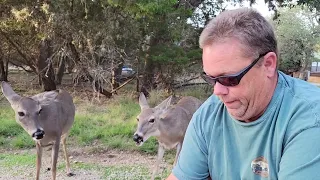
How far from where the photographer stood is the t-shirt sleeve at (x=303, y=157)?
1507 millimetres

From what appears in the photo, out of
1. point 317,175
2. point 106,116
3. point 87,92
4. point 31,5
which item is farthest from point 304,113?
point 87,92

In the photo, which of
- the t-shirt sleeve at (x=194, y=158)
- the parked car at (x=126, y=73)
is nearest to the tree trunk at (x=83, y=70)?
the parked car at (x=126, y=73)

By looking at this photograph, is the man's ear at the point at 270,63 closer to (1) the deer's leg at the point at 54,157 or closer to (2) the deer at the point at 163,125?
(2) the deer at the point at 163,125

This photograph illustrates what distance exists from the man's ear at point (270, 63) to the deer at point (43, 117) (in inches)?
171

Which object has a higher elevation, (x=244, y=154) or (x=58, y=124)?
(x=244, y=154)

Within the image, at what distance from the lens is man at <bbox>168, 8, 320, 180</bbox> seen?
1.61 metres

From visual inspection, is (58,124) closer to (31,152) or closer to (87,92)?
(31,152)

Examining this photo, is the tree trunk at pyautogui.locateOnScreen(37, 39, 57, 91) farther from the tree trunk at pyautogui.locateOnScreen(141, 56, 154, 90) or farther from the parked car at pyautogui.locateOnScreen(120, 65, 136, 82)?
the tree trunk at pyautogui.locateOnScreen(141, 56, 154, 90)

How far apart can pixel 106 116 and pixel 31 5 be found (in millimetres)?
3411

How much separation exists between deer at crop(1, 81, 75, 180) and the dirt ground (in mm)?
287

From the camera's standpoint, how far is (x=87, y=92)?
45.3 ft

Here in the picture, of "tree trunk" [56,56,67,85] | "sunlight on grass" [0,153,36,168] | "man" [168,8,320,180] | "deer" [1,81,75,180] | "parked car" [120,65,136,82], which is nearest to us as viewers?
"man" [168,8,320,180]

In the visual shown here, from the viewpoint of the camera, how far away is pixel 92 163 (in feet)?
23.4

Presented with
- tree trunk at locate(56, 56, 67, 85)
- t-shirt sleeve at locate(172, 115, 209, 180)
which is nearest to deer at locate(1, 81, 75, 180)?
t-shirt sleeve at locate(172, 115, 209, 180)
